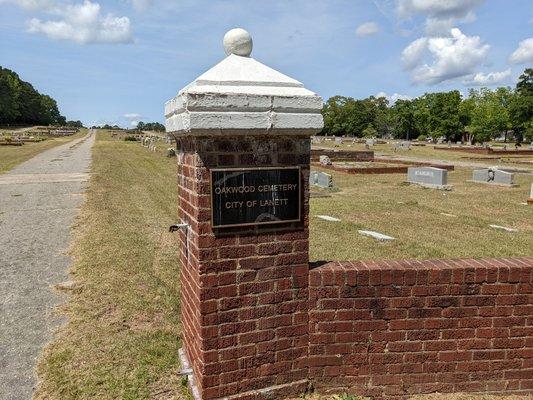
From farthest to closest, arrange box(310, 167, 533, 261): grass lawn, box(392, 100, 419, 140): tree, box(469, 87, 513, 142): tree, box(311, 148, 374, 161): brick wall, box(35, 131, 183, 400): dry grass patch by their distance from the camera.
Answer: box(392, 100, 419, 140): tree → box(469, 87, 513, 142): tree → box(311, 148, 374, 161): brick wall → box(310, 167, 533, 261): grass lawn → box(35, 131, 183, 400): dry grass patch

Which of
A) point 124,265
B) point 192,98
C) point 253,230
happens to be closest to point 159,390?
point 253,230

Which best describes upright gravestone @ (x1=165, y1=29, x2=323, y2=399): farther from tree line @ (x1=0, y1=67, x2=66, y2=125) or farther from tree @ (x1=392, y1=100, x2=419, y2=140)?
tree line @ (x1=0, y1=67, x2=66, y2=125)

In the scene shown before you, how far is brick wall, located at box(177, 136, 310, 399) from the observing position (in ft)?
10.2

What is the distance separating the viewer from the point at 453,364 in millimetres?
3600

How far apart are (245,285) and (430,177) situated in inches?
611

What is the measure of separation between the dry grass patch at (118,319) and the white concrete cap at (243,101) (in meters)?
2.18

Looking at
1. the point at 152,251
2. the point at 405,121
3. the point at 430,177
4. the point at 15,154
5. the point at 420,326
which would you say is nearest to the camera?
the point at 420,326

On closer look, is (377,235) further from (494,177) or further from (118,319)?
(494,177)

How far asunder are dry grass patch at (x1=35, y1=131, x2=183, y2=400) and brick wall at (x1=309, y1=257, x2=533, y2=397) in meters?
1.41

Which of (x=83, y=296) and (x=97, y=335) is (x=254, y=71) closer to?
(x=97, y=335)

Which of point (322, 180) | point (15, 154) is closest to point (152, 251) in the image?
point (322, 180)

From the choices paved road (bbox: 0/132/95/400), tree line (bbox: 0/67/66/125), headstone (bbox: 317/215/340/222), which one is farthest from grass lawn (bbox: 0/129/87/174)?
tree line (bbox: 0/67/66/125)

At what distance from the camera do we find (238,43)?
10.8ft

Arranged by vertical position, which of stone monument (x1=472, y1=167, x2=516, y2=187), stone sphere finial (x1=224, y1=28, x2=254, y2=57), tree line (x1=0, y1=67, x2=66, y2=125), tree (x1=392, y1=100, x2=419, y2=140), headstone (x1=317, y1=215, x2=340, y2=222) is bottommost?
headstone (x1=317, y1=215, x2=340, y2=222)
